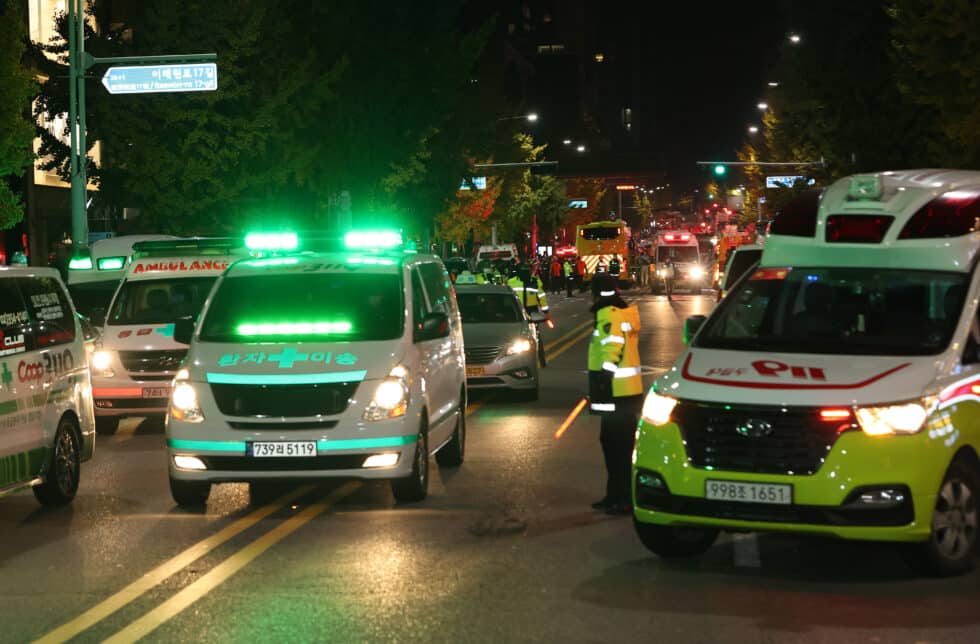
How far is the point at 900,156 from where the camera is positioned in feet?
170

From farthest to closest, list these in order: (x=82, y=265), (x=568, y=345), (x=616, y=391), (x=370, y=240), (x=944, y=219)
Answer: (x=568, y=345), (x=82, y=265), (x=370, y=240), (x=616, y=391), (x=944, y=219)

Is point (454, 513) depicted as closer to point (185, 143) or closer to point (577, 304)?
point (185, 143)

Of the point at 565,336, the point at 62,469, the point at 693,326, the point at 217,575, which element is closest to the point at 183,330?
the point at 62,469

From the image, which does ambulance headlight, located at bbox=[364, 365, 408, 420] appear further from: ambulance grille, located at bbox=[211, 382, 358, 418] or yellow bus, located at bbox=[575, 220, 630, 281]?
yellow bus, located at bbox=[575, 220, 630, 281]

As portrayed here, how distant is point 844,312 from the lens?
984cm

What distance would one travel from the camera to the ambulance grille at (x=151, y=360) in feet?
55.7

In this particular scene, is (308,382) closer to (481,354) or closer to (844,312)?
(844,312)

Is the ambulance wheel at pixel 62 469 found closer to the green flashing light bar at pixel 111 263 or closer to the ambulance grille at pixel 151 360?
the ambulance grille at pixel 151 360

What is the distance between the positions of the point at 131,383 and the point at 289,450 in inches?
247

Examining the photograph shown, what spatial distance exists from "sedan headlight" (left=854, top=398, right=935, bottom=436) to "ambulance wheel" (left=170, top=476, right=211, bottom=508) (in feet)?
16.4

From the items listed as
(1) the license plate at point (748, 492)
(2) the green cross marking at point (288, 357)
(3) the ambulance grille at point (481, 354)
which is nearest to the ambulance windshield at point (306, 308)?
(2) the green cross marking at point (288, 357)

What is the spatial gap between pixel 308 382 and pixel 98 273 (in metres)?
12.4

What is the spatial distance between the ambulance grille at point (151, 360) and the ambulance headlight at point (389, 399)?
6063mm

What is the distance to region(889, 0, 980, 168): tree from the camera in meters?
37.5
